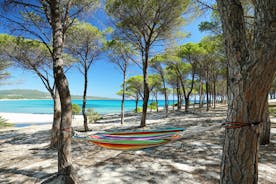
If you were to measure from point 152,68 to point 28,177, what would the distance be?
42.6 ft

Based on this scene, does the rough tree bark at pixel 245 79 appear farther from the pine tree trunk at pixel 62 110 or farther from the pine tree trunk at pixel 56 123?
the pine tree trunk at pixel 56 123

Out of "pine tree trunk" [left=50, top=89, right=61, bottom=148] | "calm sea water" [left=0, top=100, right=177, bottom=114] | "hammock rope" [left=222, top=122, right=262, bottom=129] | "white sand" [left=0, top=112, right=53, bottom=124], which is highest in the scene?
"hammock rope" [left=222, top=122, right=262, bottom=129]

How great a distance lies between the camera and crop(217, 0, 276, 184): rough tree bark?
1035 millimetres

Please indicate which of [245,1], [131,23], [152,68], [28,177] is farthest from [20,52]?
[152,68]

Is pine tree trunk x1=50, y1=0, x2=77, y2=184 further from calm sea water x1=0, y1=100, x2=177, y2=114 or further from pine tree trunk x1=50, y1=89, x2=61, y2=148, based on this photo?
calm sea water x1=0, y1=100, x2=177, y2=114

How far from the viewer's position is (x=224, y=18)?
125cm

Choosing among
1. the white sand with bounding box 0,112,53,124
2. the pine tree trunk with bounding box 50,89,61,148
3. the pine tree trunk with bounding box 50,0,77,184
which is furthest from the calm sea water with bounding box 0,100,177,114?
the pine tree trunk with bounding box 50,0,77,184

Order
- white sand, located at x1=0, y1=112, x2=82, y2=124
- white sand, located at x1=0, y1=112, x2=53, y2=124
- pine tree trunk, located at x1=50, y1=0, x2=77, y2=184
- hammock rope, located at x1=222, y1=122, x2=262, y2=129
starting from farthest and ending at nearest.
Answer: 1. white sand, located at x1=0, y1=112, x2=53, y2=124
2. white sand, located at x1=0, y1=112, x2=82, y2=124
3. pine tree trunk, located at x1=50, y1=0, x2=77, y2=184
4. hammock rope, located at x1=222, y1=122, x2=262, y2=129

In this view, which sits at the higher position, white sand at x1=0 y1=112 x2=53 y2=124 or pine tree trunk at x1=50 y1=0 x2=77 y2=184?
pine tree trunk at x1=50 y1=0 x2=77 y2=184

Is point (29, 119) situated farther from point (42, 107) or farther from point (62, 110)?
point (42, 107)

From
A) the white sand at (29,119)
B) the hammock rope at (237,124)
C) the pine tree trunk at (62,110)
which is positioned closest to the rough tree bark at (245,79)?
the hammock rope at (237,124)

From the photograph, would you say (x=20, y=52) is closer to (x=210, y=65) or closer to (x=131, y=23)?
(x=131, y=23)

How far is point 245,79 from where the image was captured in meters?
1.12

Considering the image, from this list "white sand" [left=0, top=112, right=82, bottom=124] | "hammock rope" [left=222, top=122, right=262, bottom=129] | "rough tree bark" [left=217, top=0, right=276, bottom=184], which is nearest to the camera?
"rough tree bark" [left=217, top=0, right=276, bottom=184]
